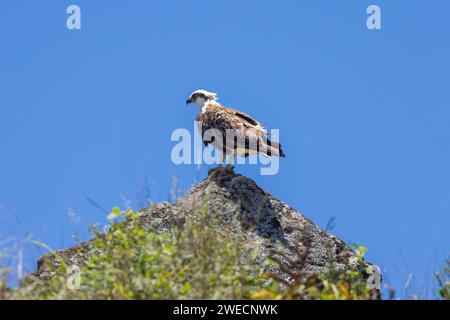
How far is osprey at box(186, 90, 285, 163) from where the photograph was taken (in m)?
14.9

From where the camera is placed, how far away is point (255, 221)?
1151 cm

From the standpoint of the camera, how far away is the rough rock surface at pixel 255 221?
1075cm

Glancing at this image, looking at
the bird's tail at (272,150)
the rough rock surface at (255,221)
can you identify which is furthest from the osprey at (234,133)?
the rough rock surface at (255,221)

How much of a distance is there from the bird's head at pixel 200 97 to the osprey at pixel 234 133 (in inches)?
41.0

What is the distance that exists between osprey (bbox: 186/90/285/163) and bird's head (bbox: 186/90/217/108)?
1.04 metres

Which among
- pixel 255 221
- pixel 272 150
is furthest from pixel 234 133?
pixel 255 221

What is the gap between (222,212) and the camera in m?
11.4

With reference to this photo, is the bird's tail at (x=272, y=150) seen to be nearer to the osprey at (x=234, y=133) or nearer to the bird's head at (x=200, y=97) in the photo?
the osprey at (x=234, y=133)

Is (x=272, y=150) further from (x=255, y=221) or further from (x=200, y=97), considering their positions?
(x=200, y=97)

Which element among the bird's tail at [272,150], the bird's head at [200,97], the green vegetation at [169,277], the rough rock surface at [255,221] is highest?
the bird's head at [200,97]

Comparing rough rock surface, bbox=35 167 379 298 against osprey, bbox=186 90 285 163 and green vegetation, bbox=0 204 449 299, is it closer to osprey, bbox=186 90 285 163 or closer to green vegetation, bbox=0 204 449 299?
osprey, bbox=186 90 285 163
